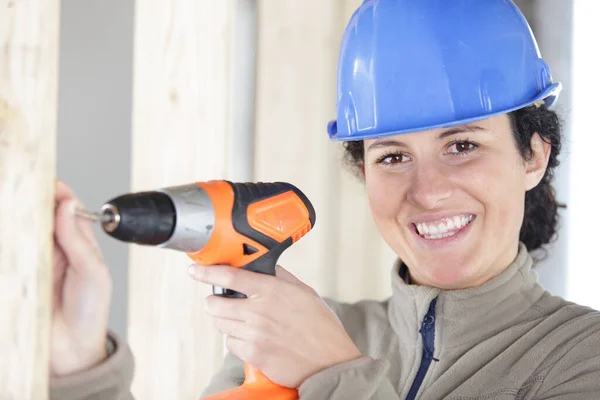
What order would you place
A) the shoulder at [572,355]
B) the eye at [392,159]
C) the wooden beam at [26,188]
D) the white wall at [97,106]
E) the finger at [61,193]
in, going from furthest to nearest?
the white wall at [97,106] → the eye at [392,159] → the shoulder at [572,355] → the finger at [61,193] → the wooden beam at [26,188]

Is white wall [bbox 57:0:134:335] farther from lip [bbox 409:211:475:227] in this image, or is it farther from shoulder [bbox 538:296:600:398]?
shoulder [bbox 538:296:600:398]

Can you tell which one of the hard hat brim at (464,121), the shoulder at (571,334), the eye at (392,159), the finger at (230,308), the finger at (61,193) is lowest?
the shoulder at (571,334)

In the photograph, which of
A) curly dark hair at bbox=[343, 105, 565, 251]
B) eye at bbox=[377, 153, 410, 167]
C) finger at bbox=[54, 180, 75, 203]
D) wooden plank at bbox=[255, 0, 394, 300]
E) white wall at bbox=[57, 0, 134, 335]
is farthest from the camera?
wooden plank at bbox=[255, 0, 394, 300]

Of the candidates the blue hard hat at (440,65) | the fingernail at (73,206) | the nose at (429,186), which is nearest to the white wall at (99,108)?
the blue hard hat at (440,65)

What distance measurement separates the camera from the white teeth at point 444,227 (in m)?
1.44

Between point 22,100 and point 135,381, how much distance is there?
95 cm

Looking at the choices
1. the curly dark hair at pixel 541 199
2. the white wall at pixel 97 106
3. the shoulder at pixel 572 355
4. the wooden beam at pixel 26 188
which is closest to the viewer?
the wooden beam at pixel 26 188

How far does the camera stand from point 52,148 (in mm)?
892

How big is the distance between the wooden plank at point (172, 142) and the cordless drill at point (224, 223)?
59 cm

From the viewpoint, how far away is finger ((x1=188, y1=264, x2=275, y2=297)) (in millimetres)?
1038

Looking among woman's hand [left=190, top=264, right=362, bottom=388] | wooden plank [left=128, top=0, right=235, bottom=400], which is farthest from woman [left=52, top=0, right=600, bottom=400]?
woman's hand [left=190, top=264, right=362, bottom=388]

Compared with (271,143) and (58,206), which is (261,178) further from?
(58,206)

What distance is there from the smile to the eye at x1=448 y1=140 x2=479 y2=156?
0.42ft

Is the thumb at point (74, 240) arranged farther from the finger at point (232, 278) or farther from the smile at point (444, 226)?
the smile at point (444, 226)
